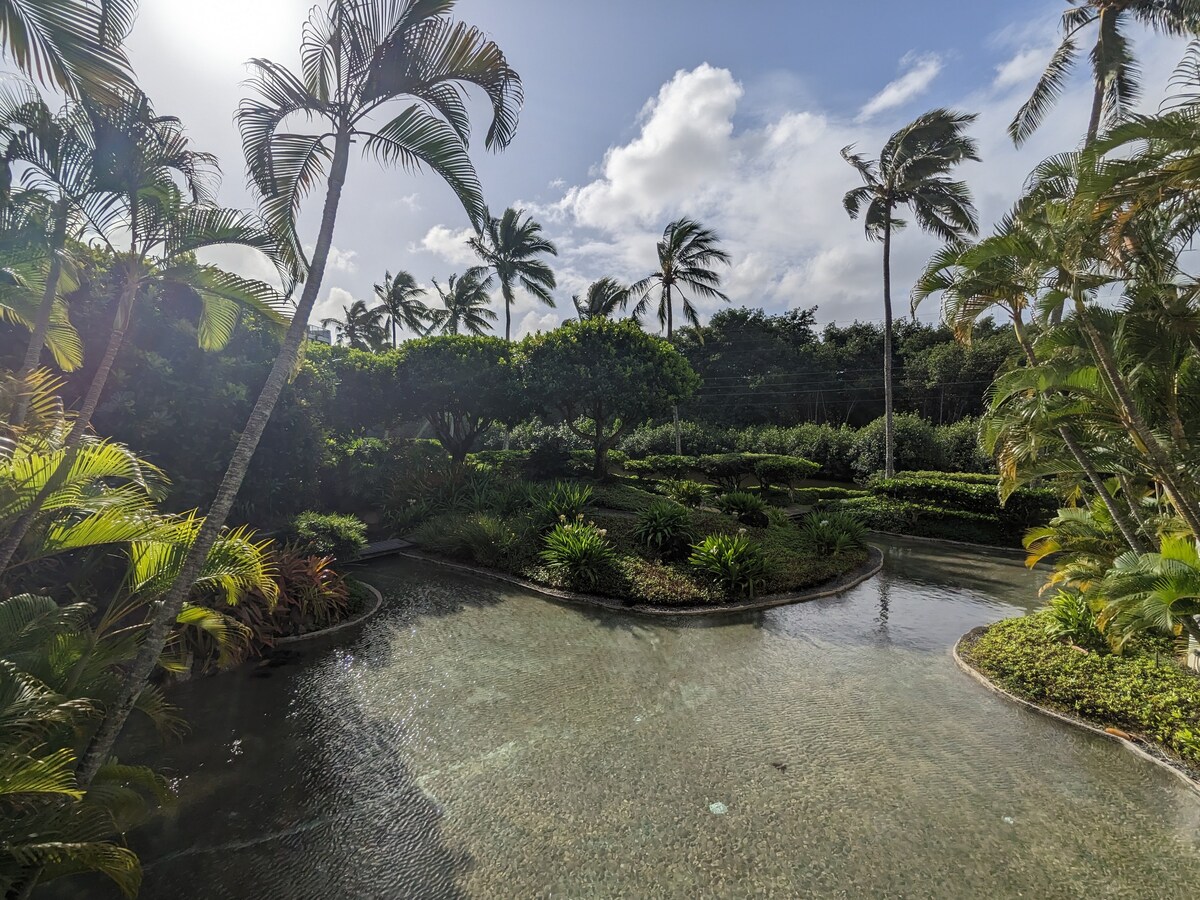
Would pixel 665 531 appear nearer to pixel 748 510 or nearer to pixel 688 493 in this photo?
pixel 748 510

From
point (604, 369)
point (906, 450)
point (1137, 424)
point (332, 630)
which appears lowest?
point (332, 630)

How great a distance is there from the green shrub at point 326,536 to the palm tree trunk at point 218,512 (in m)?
5.88

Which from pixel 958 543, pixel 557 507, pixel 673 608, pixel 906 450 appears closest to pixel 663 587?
pixel 673 608

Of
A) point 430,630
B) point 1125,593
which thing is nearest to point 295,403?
point 430,630

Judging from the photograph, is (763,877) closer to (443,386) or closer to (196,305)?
(196,305)

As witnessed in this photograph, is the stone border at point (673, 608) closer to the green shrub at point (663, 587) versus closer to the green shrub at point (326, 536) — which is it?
the green shrub at point (663, 587)

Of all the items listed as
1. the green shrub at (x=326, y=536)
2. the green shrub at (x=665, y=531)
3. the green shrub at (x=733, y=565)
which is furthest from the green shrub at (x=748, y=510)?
the green shrub at (x=326, y=536)

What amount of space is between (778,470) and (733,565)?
1030 centimetres

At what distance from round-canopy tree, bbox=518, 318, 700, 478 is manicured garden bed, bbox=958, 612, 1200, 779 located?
38.5 feet

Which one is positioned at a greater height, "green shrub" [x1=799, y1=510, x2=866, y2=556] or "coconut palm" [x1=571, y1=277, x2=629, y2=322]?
"coconut palm" [x1=571, y1=277, x2=629, y2=322]

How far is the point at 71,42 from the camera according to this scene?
118 inches

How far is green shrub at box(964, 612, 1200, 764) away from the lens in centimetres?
442

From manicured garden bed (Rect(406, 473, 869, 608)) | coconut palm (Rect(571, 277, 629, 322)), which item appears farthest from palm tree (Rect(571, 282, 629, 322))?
manicured garden bed (Rect(406, 473, 869, 608))

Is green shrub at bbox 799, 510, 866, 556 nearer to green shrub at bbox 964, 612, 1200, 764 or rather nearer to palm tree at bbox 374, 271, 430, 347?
green shrub at bbox 964, 612, 1200, 764
